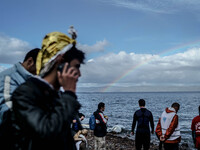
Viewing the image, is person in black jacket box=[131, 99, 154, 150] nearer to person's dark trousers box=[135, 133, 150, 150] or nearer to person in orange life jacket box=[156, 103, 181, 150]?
person's dark trousers box=[135, 133, 150, 150]

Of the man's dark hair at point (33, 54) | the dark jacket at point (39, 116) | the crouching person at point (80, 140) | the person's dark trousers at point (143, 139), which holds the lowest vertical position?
the person's dark trousers at point (143, 139)

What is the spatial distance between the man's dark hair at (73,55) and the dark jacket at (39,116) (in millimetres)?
321

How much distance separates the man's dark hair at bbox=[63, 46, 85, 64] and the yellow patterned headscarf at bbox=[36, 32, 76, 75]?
0.26ft

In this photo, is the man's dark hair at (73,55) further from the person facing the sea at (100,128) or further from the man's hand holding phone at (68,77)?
the person facing the sea at (100,128)

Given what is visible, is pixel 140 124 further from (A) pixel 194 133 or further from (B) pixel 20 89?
(B) pixel 20 89

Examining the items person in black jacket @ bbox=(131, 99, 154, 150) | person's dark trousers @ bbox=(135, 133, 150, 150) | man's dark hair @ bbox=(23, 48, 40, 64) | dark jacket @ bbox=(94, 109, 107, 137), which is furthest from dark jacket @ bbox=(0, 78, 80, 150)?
person's dark trousers @ bbox=(135, 133, 150, 150)

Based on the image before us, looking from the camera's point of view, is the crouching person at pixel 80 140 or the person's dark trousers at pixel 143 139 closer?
the crouching person at pixel 80 140

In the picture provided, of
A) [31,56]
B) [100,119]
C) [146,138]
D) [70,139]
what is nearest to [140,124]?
[146,138]

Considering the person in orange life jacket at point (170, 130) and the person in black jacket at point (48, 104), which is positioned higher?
the person in black jacket at point (48, 104)

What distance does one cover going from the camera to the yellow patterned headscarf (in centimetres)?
195

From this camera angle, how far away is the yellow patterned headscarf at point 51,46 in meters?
1.95

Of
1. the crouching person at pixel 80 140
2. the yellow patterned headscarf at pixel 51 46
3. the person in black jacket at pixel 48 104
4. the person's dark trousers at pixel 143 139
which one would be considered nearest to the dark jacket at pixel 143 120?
the person's dark trousers at pixel 143 139

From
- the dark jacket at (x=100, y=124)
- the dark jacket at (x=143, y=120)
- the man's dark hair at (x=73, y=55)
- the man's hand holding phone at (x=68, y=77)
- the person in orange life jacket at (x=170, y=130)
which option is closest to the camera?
the man's hand holding phone at (x=68, y=77)

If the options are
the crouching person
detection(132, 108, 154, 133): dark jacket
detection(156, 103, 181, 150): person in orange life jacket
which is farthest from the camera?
detection(132, 108, 154, 133): dark jacket
